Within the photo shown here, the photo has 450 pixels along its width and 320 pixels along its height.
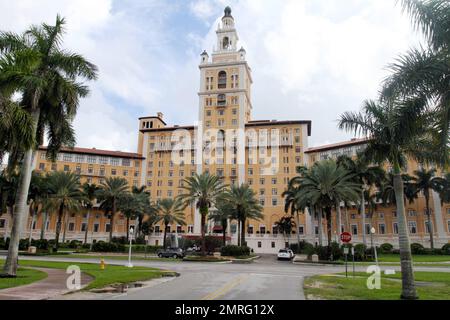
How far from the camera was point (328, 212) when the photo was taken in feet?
162

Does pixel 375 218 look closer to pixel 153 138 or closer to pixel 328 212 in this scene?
pixel 328 212

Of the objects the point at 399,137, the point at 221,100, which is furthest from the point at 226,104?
the point at 399,137

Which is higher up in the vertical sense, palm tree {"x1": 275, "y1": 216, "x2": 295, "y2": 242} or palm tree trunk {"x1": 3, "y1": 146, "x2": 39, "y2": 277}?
palm tree {"x1": 275, "y1": 216, "x2": 295, "y2": 242}

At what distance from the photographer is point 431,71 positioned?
12.9 meters

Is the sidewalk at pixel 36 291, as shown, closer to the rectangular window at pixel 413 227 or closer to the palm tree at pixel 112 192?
the palm tree at pixel 112 192

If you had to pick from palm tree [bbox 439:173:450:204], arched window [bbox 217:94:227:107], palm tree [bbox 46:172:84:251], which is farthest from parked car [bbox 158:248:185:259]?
arched window [bbox 217:94:227:107]

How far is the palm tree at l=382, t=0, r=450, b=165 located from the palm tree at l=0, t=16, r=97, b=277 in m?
17.0

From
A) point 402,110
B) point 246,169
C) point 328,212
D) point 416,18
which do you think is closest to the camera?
point 416,18

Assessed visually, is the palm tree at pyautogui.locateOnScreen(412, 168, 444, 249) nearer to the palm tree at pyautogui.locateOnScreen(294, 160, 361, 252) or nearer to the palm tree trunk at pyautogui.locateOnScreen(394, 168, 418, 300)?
the palm tree at pyautogui.locateOnScreen(294, 160, 361, 252)

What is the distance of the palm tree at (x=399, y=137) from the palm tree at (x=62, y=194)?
51.1m

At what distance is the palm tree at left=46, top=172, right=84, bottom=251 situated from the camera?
5759 centimetres

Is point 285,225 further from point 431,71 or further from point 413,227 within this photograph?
point 431,71

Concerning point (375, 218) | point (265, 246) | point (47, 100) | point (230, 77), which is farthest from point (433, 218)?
point (47, 100)
